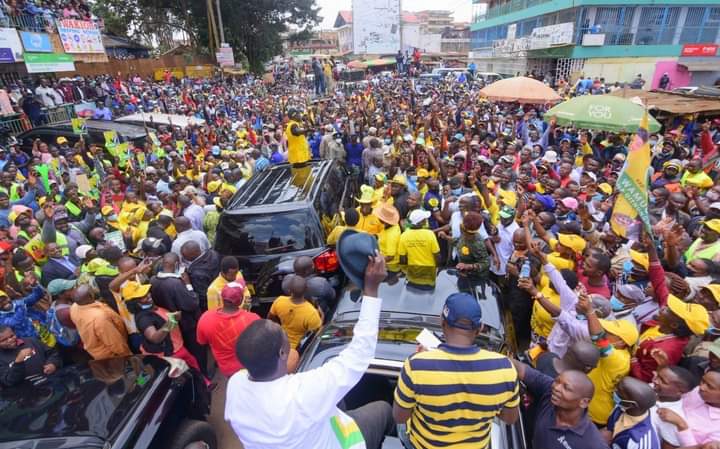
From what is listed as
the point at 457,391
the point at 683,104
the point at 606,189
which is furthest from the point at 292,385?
the point at 683,104

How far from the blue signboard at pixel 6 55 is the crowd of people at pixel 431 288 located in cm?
777

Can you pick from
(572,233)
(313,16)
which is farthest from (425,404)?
(313,16)

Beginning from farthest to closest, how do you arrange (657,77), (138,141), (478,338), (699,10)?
(699,10) < (657,77) < (138,141) < (478,338)

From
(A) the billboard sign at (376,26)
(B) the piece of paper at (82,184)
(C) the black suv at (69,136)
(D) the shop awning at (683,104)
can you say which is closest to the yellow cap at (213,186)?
(B) the piece of paper at (82,184)

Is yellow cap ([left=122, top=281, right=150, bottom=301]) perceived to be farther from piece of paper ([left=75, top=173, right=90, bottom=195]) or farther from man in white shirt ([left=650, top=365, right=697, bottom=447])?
piece of paper ([left=75, top=173, right=90, bottom=195])

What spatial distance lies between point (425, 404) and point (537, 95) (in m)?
9.30

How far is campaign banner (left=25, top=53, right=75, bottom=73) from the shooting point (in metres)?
14.6

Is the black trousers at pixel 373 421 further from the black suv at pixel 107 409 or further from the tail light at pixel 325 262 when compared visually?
the tail light at pixel 325 262

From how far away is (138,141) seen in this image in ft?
36.3

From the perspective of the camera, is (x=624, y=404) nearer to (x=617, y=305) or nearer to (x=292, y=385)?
(x=617, y=305)

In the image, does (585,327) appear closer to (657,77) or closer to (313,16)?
(657,77)

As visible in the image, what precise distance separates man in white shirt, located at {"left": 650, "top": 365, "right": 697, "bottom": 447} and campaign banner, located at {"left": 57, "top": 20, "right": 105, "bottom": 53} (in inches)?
847

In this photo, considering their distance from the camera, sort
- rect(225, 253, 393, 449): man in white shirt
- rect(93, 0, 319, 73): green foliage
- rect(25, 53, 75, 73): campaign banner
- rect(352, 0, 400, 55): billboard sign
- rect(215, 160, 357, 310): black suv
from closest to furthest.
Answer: rect(225, 253, 393, 449): man in white shirt < rect(215, 160, 357, 310): black suv < rect(25, 53, 75, 73): campaign banner < rect(93, 0, 319, 73): green foliage < rect(352, 0, 400, 55): billboard sign

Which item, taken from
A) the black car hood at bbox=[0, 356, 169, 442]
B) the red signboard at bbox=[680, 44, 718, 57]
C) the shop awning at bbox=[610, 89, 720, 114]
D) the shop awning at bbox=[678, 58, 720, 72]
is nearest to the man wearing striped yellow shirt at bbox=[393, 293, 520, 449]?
the black car hood at bbox=[0, 356, 169, 442]
